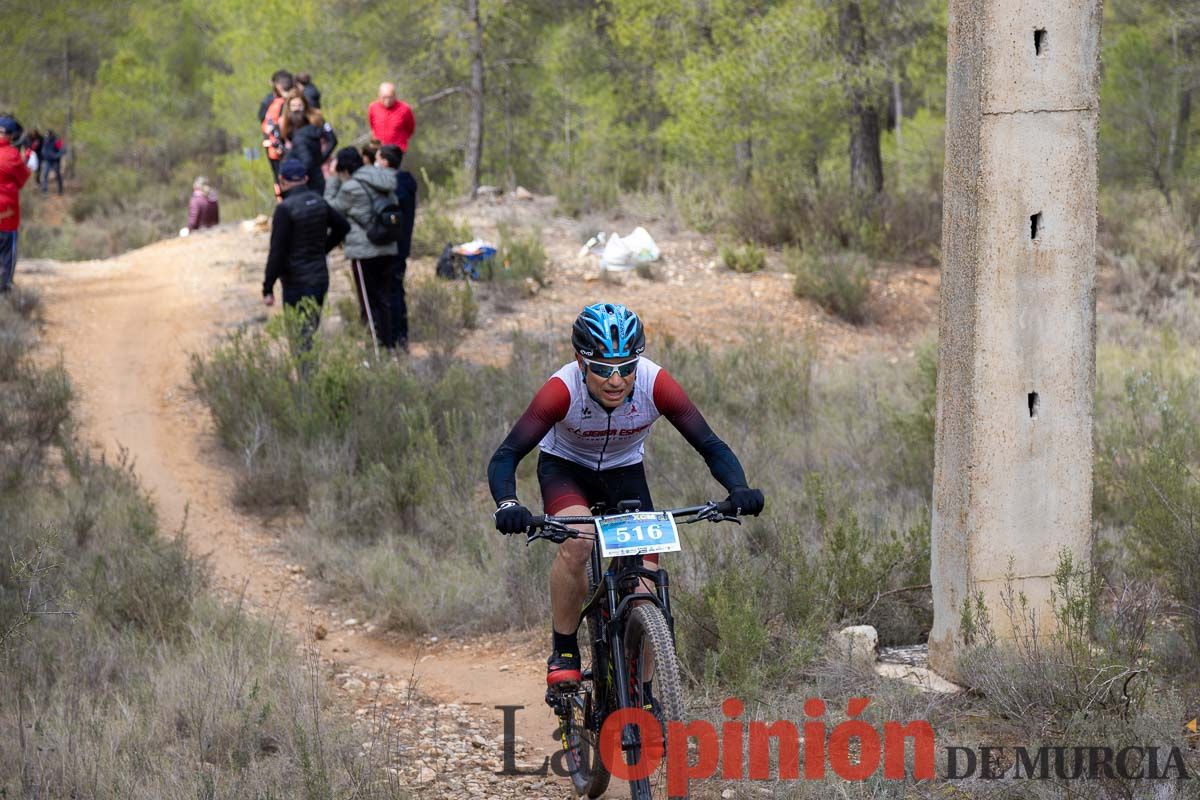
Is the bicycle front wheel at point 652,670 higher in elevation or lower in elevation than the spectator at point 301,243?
lower

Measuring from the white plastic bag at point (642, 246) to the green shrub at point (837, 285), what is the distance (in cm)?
182

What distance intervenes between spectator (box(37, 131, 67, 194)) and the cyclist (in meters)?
32.3

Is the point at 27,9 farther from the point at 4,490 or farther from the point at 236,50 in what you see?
the point at 236,50

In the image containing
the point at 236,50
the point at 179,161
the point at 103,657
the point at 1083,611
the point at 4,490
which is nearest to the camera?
the point at 1083,611

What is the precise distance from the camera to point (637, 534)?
13.4ft

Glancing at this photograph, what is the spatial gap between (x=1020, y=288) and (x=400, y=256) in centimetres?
678

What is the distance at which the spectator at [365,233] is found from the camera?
1027cm

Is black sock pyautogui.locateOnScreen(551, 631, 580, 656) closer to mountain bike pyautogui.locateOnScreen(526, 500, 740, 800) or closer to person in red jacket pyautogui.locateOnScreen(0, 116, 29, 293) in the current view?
mountain bike pyautogui.locateOnScreen(526, 500, 740, 800)

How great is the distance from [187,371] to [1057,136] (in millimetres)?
7896

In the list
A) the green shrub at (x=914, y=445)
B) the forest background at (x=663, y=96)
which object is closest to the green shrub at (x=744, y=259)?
the forest background at (x=663, y=96)

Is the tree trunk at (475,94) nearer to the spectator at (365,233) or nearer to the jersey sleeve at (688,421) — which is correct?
the spectator at (365,233)

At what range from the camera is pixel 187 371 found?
1091 cm

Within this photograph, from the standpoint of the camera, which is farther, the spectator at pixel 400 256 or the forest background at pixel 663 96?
the forest background at pixel 663 96

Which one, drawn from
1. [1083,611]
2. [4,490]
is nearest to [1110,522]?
[1083,611]
